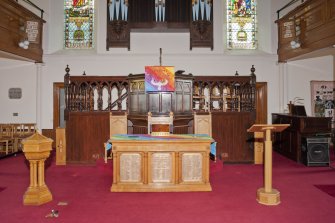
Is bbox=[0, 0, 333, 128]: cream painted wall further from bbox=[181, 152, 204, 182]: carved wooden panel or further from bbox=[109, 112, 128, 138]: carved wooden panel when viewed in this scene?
bbox=[181, 152, 204, 182]: carved wooden panel

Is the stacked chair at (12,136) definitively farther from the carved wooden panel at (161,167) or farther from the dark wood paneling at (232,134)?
the dark wood paneling at (232,134)

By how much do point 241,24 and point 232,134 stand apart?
15.5 ft

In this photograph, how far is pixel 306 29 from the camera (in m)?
9.03

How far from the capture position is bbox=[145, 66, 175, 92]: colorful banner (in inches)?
285

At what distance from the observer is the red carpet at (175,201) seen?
415 cm

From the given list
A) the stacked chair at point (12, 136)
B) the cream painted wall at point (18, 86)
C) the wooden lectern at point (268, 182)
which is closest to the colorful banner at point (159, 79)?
the wooden lectern at point (268, 182)

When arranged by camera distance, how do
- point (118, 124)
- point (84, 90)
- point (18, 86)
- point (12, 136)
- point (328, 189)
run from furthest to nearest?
point (18, 86)
point (12, 136)
point (84, 90)
point (118, 124)
point (328, 189)

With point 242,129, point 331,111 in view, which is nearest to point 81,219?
point 242,129

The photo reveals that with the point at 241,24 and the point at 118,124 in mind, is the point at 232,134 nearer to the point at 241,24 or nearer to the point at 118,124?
the point at 118,124

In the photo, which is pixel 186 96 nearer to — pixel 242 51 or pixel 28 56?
pixel 242 51

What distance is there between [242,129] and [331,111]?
14.6ft

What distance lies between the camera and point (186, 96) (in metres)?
8.16

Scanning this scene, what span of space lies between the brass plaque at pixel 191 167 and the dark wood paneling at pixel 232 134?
10.0 ft

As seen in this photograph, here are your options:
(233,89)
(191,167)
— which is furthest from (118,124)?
(233,89)
